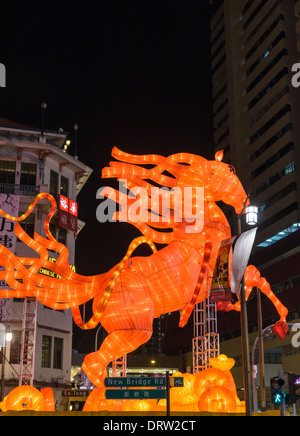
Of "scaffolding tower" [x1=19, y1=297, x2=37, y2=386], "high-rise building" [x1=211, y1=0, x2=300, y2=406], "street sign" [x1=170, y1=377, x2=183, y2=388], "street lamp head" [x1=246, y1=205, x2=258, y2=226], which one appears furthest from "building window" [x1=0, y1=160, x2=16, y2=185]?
"street sign" [x1=170, y1=377, x2=183, y2=388]

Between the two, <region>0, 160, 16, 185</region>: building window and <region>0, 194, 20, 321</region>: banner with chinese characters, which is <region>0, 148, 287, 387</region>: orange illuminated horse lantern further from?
<region>0, 160, 16, 185</region>: building window

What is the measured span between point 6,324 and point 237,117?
51.1 meters

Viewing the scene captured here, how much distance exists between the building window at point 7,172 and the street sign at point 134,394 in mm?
32485

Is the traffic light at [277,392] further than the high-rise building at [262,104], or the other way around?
the high-rise building at [262,104]

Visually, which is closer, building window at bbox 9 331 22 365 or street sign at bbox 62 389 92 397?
street sign at bbox 62 389 92 397

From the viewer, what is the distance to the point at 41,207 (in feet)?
145

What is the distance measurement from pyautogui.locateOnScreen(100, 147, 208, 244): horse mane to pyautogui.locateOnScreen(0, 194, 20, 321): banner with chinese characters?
889 inches

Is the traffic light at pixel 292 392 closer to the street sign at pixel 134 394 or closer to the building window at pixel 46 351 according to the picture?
the street sign at pixel 134 394

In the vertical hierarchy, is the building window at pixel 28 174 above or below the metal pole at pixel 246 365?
above

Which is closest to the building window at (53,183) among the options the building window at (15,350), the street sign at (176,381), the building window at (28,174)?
the building window at (28,174)

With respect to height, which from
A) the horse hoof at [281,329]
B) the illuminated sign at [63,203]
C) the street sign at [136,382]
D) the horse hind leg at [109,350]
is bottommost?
the street sign at [136,382]

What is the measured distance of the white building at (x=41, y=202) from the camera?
40625 mm

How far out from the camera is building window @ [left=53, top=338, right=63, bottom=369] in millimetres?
42812
